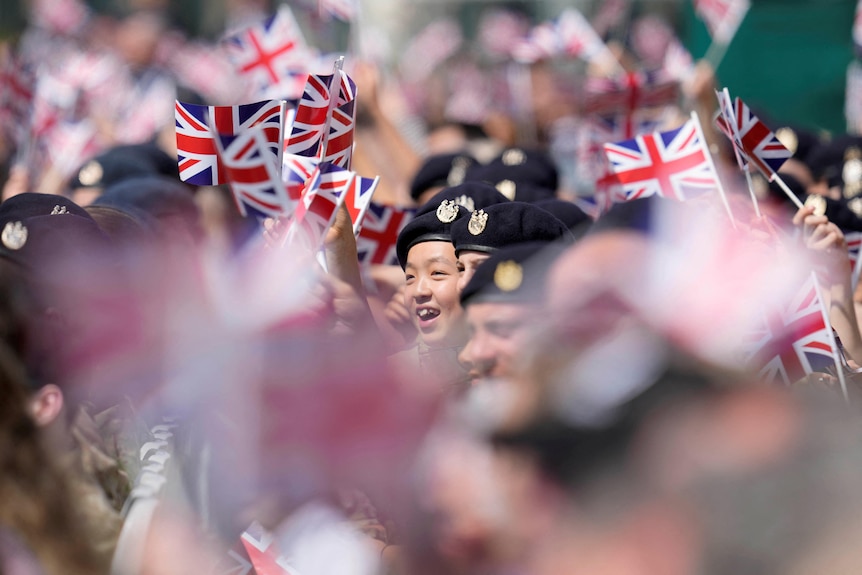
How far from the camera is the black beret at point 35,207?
3.09m

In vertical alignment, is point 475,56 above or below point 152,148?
below

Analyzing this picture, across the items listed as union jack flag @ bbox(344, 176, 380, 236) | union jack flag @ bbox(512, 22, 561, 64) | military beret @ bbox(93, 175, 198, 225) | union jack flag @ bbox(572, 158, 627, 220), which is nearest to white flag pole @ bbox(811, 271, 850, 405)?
union jack flag @ bbox(344, 176, 380, 236)

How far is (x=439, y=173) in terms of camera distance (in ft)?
18.4

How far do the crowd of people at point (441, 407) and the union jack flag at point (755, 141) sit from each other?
52 centimetres

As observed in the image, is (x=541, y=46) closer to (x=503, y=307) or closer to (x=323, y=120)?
(x=323, y=120)

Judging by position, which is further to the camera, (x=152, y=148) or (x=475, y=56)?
(x=475, y=56)

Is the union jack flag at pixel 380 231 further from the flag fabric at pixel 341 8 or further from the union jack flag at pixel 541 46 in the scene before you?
the union jack flag at pixel 541 46

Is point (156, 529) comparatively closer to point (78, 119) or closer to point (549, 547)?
point (549, 547)

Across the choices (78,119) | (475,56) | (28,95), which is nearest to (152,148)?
(28,95)

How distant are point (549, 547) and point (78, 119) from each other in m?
6.49

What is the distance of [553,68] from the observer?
11.1 meters

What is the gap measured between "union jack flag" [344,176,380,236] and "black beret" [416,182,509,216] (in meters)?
0.22

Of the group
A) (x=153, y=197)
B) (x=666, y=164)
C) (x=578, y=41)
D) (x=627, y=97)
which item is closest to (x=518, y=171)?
(x=666, y=164)

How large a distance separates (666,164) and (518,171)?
1.04 metres
